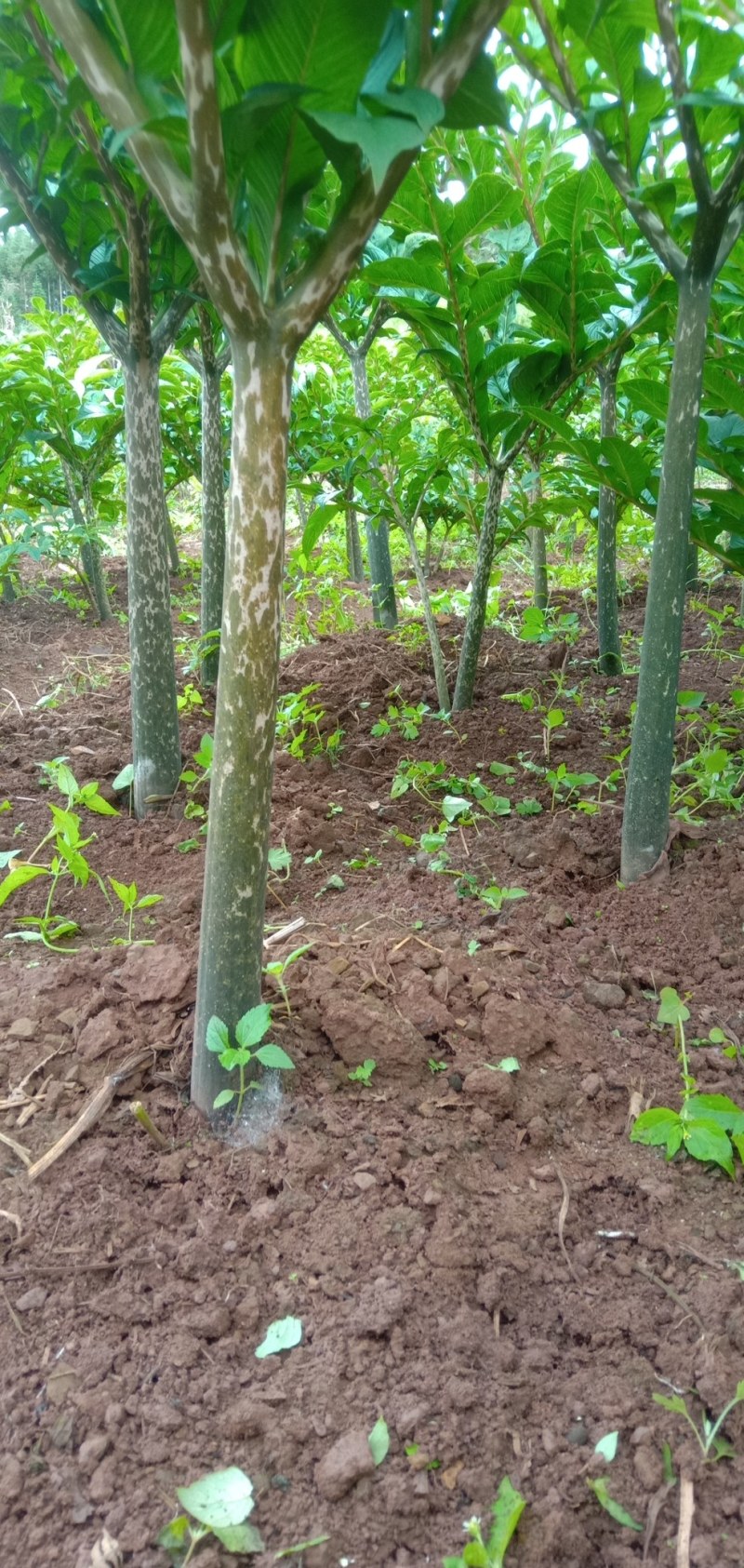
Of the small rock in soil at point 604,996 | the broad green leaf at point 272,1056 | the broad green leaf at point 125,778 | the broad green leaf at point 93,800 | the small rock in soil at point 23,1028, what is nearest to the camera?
the broad green leaf at point 272,1056

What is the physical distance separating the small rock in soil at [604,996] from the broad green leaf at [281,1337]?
1025 millimetres

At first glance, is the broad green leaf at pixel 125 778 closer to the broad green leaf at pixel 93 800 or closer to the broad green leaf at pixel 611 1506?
the broad green leaf at pixel 93 800

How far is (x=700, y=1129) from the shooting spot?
5.44 feet

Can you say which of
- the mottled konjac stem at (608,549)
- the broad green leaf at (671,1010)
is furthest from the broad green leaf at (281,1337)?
the mottled konjac stem at (608,549)

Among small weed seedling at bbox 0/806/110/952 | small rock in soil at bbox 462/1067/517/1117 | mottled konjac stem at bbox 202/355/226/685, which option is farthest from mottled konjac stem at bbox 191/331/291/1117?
mottled konjac stem at bbox 202/355/226/685

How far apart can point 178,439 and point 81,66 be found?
607cm

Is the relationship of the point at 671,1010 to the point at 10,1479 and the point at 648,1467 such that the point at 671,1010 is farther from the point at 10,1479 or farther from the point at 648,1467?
the point at 10,1479

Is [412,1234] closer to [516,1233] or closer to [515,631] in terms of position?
[516,1233]

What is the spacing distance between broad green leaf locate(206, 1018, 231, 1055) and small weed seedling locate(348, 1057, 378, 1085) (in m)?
0.32

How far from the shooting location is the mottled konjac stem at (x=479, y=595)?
133 inches

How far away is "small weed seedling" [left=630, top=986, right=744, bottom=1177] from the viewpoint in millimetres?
1634

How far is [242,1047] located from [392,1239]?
0.41 m

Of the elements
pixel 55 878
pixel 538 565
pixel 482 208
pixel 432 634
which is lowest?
pixel 55 878

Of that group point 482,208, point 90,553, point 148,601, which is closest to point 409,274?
point 482,208
